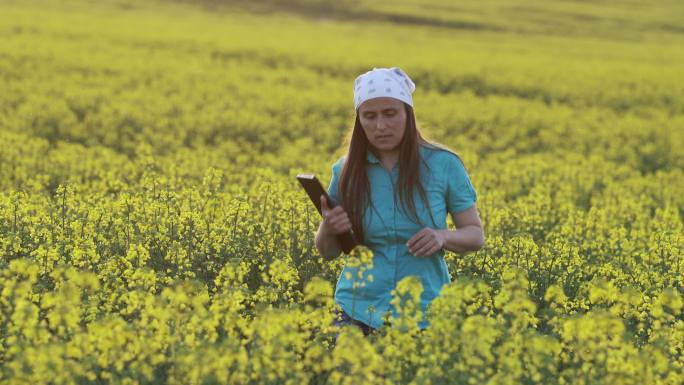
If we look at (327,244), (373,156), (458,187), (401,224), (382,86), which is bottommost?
(327,244)

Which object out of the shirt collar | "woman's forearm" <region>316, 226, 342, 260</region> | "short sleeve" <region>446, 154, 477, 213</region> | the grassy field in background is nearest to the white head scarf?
the shirt collar

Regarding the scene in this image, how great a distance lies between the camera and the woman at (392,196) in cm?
498

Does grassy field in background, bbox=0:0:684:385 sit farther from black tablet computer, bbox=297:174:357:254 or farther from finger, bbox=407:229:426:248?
black tablet computer, bbox=297:174:357:254

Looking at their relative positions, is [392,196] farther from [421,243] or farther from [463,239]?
[421,243]

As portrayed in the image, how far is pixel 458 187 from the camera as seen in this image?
5148mm

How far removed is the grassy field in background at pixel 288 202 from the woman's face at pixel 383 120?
97cm

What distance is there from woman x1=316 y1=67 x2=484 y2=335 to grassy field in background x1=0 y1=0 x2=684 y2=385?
446mm

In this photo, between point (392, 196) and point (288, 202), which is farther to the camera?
point (288, 202)

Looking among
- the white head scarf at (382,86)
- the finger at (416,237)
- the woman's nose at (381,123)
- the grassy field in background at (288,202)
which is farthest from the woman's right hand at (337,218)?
the white head scarf at (382,86)

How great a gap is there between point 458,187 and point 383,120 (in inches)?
23.9

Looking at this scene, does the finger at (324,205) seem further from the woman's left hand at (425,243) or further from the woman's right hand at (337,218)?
the woman's left hand at (425,243)

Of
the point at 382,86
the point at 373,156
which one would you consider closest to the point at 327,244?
the point at 373,156

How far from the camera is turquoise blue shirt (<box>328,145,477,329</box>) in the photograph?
505 cm

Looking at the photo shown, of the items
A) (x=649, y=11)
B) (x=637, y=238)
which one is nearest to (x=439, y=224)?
(x=637, y=238)
